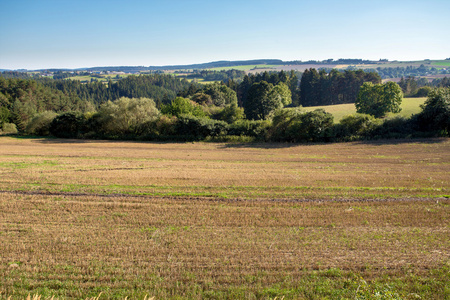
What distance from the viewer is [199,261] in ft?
34.7

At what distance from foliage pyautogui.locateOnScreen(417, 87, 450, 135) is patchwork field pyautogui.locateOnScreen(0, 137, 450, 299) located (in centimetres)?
1598

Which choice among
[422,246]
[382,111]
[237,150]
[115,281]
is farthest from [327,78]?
[115,281]

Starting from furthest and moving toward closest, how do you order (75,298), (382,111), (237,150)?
(382,111) → (237,150) → (75,298)

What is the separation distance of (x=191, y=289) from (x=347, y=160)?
24.4m

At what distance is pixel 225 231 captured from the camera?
13000mm

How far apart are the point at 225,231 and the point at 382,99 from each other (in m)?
59.4

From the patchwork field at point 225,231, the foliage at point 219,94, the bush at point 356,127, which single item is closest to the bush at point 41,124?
the patchwork field at point 225,231

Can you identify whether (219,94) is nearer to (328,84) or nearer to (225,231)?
(328,84)

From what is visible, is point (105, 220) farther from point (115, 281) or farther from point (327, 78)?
point (327, 78)

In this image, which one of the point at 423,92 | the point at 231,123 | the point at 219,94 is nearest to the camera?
the point at 231,123

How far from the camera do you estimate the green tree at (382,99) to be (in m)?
58.6

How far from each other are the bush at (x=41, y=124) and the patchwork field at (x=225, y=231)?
2528cm

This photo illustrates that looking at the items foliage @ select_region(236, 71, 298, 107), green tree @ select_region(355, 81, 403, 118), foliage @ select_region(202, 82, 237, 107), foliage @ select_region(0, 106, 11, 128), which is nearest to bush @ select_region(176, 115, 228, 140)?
foliage @ select_region(202, 82, 237, 107)

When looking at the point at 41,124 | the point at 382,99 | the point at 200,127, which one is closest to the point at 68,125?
the point at 41,124
